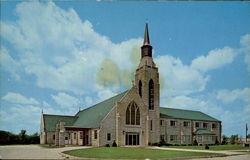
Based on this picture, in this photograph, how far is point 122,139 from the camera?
34.3 m

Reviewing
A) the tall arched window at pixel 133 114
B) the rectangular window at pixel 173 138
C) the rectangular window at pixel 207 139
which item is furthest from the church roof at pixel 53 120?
the rectangular window at pixel 207 139

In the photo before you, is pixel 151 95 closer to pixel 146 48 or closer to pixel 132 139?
pixel 146 48

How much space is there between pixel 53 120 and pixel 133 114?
1919 centimetres

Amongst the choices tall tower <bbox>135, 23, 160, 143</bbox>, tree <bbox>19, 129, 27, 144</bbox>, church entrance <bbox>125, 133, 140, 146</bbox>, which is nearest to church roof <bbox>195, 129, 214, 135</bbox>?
tall tower <bbox>135, 23, 160, 143</bbox>

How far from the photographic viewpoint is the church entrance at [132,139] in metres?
35.1

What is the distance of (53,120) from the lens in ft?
159

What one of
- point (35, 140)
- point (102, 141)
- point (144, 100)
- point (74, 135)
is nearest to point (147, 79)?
point (144, 100)

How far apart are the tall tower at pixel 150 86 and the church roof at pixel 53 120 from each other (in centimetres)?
1583

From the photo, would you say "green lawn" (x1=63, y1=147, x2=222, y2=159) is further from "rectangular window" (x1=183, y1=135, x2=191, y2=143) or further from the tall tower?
"rectangular window" (x1=183, y1=135, x2=191, y2=143)

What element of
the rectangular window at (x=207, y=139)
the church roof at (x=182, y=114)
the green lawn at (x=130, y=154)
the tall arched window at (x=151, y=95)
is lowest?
the rectangular window at (x=207, y=139)

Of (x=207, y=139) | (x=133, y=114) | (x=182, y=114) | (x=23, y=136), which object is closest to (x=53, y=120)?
(x=23, y=136)

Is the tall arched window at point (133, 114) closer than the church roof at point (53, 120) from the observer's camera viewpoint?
Yes

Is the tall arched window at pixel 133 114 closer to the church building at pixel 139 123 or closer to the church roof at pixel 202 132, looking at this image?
the church building at pixel 139 123

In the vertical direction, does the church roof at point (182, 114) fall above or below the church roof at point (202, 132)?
above
